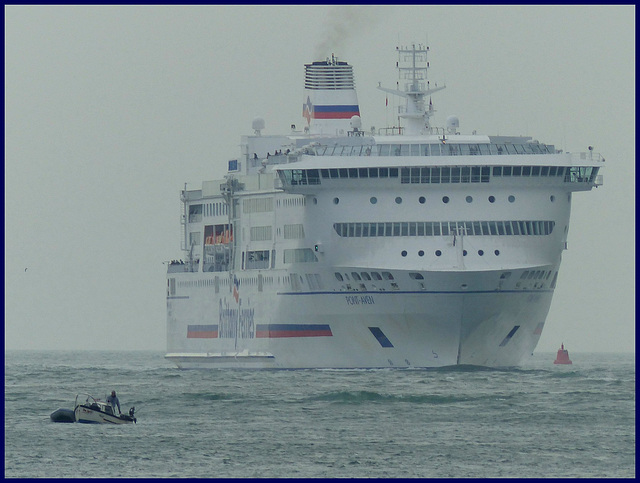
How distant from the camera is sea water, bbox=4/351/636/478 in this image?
59625mm

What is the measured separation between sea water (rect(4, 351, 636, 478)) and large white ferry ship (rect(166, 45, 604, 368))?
1527 mm

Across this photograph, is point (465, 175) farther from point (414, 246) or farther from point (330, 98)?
point (330, 98)

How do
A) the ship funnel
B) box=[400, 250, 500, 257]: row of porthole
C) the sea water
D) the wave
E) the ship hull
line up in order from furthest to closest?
the ship funnel → the ship hull → box=[400, 250, 500, 257]: row of porthole → the wave → the sea water

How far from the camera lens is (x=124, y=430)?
2739 inches

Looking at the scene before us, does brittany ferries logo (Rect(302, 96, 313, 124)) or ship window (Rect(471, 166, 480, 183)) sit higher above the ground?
brittany ferries logo (Rect(302, 96, 313, 124))

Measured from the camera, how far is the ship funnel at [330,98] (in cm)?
11394

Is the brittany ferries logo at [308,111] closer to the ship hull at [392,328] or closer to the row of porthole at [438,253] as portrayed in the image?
the ship hull at [392,328]

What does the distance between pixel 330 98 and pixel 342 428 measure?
4714 cm

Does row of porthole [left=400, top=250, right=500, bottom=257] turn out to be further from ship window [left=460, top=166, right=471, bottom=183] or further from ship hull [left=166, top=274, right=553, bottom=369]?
ship window [left=460, top=166, right=471, bottom=183]

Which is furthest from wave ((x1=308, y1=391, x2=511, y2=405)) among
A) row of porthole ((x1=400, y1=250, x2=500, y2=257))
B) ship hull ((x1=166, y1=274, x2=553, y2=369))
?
row of porthole ((x1=400, y1=250, x2=500, y2=257))

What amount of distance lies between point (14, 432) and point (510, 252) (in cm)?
2758

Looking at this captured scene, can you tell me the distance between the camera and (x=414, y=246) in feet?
294

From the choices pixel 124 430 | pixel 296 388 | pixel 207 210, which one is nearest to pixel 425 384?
pixel 296 388

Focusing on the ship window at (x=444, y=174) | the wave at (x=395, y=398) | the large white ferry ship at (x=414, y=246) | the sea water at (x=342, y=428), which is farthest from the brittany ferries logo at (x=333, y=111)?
the wave at (x=395, y=398)
